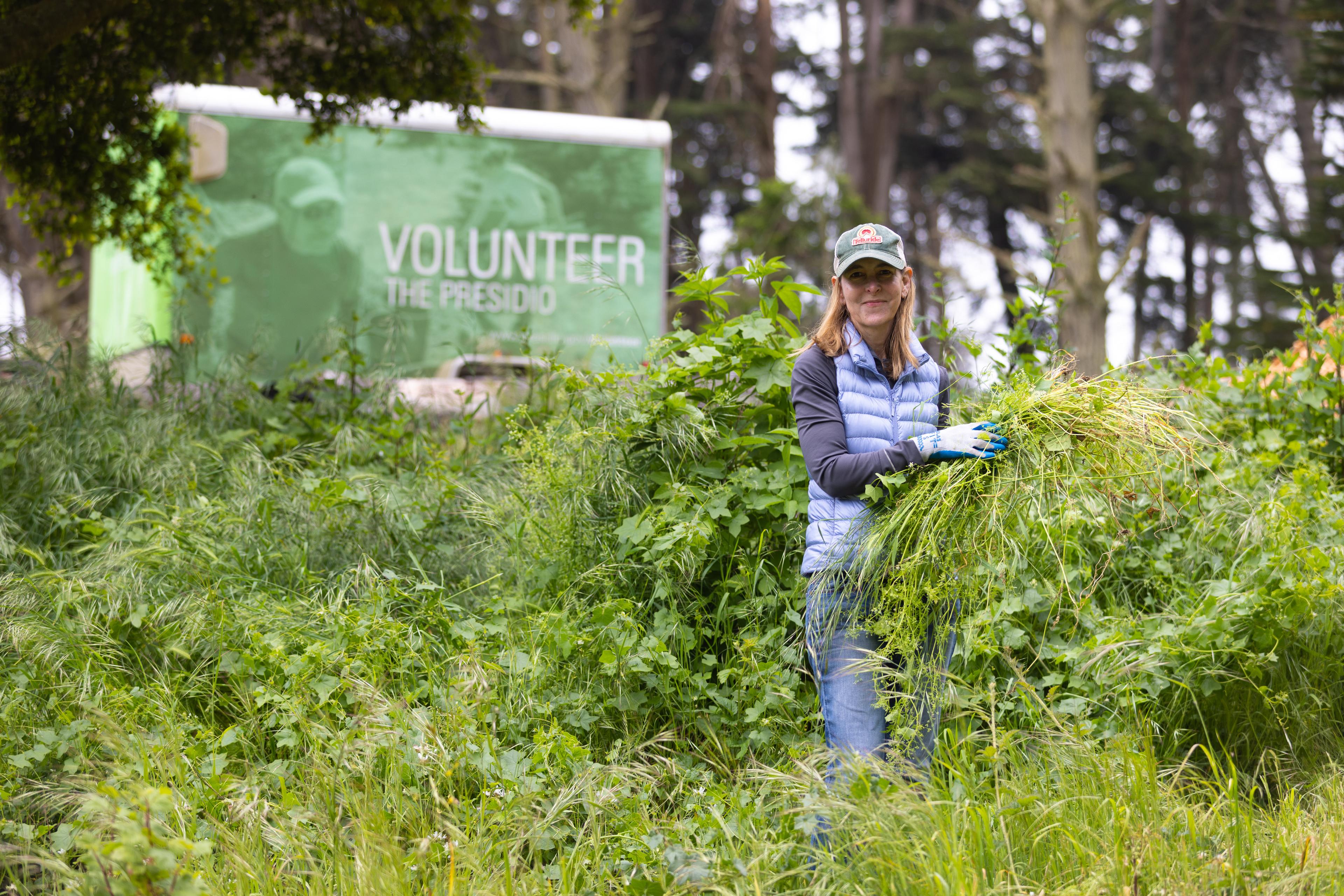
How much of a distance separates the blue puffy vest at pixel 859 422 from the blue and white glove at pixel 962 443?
0.37 ft

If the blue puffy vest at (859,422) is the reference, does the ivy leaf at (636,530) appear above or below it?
below

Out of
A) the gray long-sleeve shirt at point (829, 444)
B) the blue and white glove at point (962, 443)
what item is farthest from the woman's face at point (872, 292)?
the blue and white glove at point (962, 443)

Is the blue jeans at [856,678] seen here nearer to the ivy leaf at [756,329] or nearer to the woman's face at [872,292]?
the woman's face at [872,292]

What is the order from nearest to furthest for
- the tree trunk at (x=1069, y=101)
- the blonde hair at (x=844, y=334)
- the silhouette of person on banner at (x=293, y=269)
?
1. the blonde hair at (x=844, y=334)
2. the silhouette of person on banner at (x=293, y=269)
3. the tree trunk at (x=1069, y=101)

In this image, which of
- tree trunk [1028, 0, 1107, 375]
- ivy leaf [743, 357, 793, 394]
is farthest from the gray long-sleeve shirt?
tree trunk [1028, 0, 1107, 375]

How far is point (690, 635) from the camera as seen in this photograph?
3.73m

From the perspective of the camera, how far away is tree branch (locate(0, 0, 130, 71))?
4535 mm

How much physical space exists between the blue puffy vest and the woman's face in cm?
6

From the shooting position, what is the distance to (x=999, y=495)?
283 centimetres

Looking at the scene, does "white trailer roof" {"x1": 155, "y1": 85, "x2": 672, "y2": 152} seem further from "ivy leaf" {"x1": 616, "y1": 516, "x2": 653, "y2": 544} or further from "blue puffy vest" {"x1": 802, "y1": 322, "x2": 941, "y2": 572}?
"blue puffy vest" {"x1": 802, "y1": 322, "x2": 941, "y2": 572}

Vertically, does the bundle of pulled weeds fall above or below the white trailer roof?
below

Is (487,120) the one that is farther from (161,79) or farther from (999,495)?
(999,495)

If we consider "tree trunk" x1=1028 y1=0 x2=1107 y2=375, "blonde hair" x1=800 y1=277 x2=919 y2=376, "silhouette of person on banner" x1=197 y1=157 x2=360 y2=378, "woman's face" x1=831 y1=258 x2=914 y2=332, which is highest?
"tree trunk" x1=1028 y1=0 x2=1107 y2=375

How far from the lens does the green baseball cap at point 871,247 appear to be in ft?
9.53
